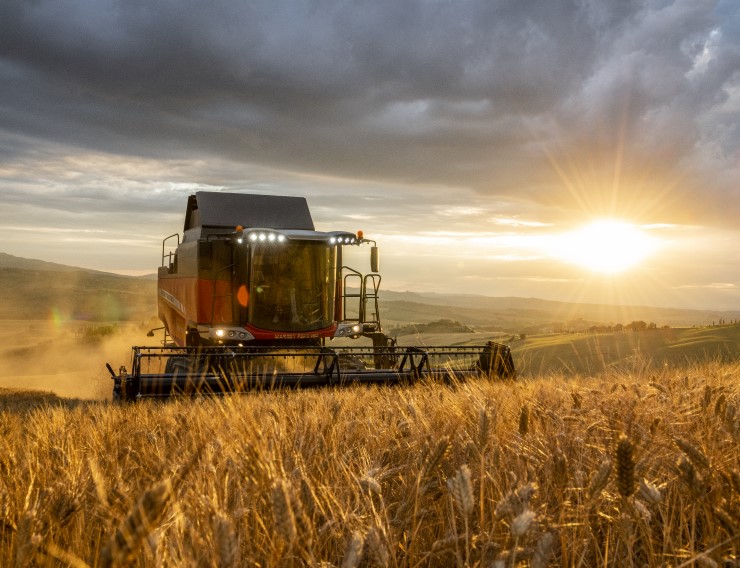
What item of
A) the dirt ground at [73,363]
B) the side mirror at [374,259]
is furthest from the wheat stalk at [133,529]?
the dirt ground at [73,363]

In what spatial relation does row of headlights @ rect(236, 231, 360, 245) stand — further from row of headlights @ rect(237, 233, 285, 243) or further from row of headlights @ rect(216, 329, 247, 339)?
row of headlights @ rect(216, 329, 247, 339)

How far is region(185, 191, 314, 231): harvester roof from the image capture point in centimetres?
1334

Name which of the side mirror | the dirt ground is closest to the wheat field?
the side mirror

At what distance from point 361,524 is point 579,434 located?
68.8 inches

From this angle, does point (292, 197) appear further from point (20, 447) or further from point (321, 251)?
point (20, 447)

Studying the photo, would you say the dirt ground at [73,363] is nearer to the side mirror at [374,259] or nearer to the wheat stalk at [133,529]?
the side mirror at [374,259]

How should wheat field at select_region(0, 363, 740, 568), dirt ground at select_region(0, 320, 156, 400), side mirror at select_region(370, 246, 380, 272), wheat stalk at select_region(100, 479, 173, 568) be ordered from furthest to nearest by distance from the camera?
dirt ground at select_region(0, 320, 156, 400) < side mirror at select_region(370, 246, 380, 272) < wheat field at select_region(0, 363, 740, 568) < wheat stalk at select_region(100, 479, 173, 568)

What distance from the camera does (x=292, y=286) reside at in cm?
1178

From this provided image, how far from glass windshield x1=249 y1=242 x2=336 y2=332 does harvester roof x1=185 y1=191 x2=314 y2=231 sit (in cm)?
211

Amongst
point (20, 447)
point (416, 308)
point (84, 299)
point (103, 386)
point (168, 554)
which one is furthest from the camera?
point (416, 308)

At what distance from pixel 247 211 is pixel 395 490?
11.4 meters

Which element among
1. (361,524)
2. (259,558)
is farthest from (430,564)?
(259,558)

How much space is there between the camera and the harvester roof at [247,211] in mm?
13344

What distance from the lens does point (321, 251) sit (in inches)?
467
